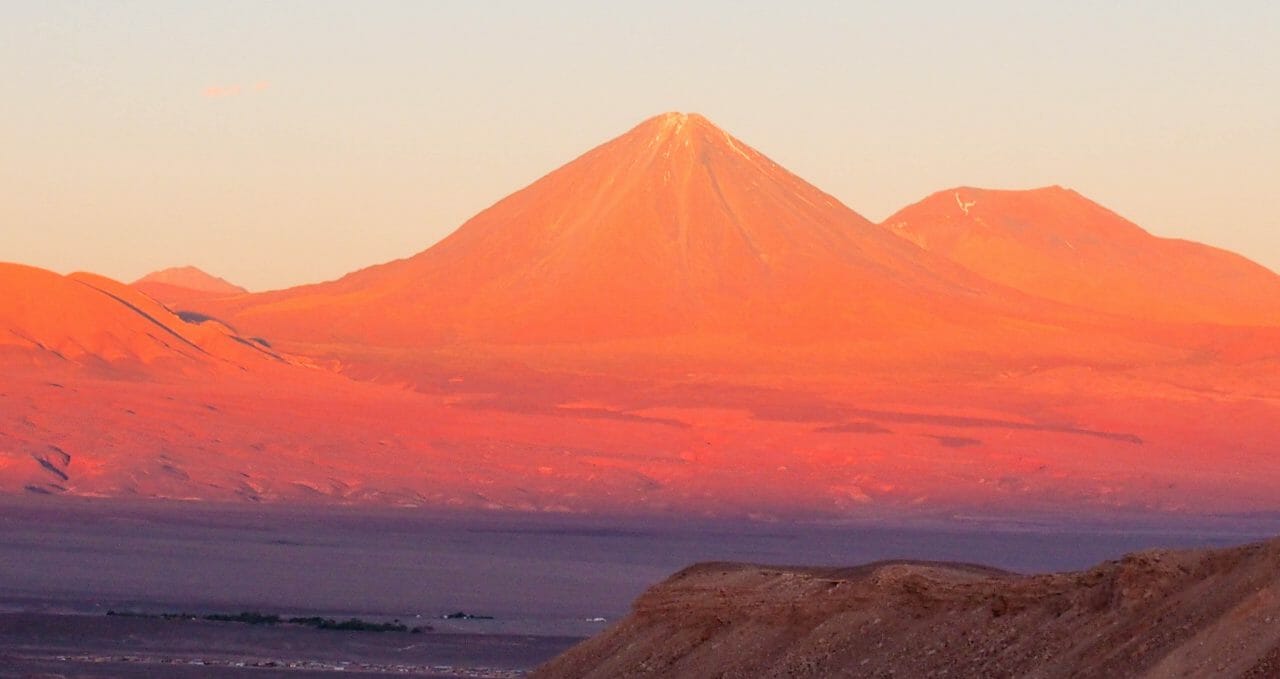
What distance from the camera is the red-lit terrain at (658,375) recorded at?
79188 mm

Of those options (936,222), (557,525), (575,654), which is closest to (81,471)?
(557,525)

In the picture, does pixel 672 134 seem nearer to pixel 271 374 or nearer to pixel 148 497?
pixel 271 374

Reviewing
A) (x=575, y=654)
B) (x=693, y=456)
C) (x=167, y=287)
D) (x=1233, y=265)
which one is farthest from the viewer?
(x=1233, y=265)

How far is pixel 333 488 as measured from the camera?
75.8 meters

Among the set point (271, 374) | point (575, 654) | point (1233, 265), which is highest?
point (1233, 265)

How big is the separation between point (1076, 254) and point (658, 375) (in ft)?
211

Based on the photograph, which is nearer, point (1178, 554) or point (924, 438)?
point (1178, 554)

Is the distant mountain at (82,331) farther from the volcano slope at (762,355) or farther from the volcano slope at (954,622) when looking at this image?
the volcano slope at (954,622)

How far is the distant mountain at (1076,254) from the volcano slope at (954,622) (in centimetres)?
11931

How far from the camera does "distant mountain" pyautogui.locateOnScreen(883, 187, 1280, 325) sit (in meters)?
149

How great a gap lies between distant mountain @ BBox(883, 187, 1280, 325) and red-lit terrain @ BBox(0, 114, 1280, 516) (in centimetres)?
350

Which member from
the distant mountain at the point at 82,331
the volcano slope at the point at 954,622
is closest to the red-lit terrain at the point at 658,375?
the distant mountain at the point at 82,331


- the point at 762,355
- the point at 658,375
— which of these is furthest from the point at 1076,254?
the point at 658,375

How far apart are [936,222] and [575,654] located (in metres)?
146
